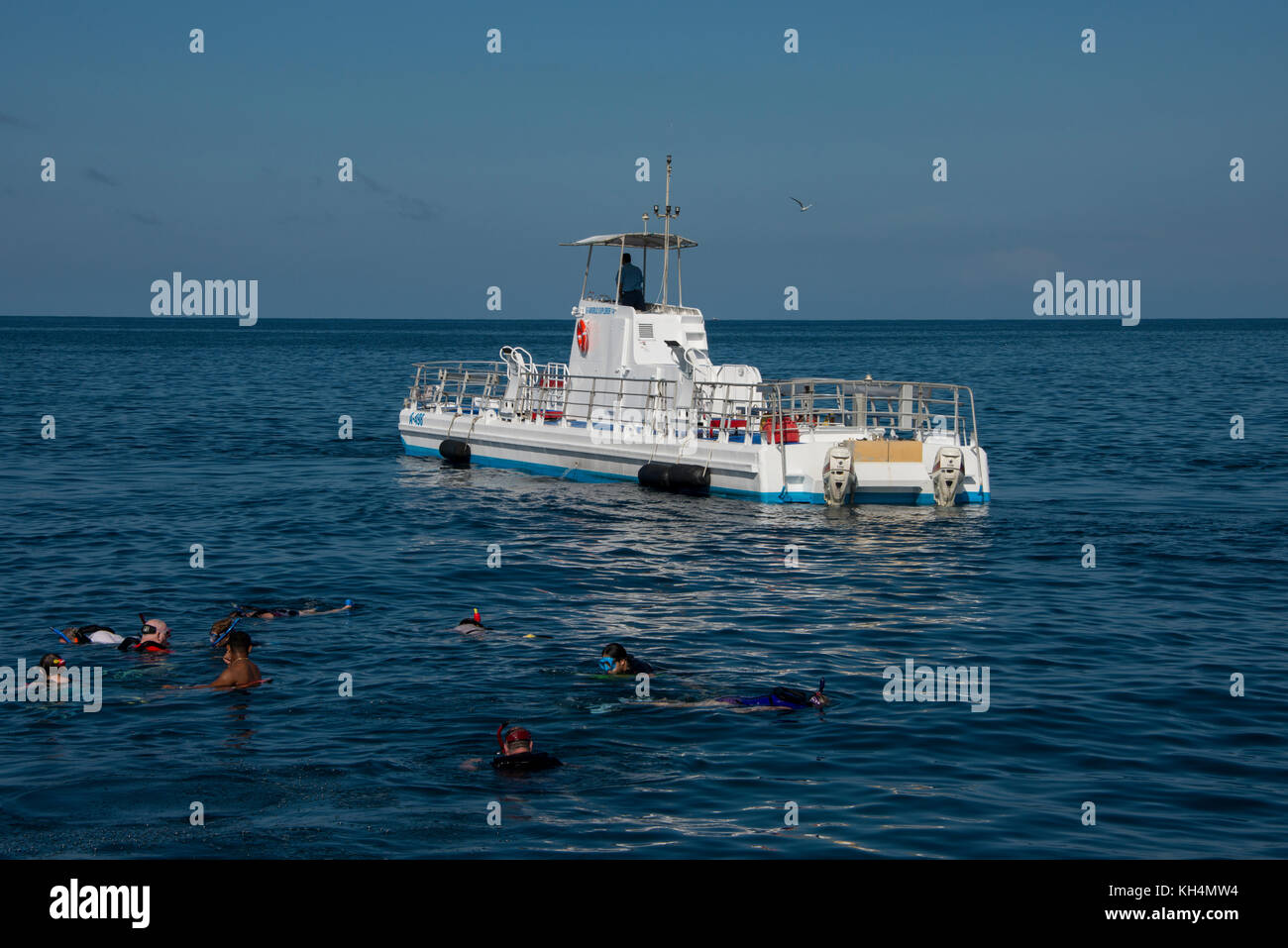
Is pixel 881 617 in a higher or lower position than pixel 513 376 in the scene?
lower

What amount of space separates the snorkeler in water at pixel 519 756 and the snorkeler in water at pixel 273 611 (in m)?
7.32

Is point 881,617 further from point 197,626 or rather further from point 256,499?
point 256,499

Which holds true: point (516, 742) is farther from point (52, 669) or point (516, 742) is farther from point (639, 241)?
point (639, 241)

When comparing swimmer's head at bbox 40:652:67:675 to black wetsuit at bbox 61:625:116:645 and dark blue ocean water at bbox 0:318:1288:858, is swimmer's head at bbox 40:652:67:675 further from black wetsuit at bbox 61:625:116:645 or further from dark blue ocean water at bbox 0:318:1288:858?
black wetsuit at bbox 61:625:116:645

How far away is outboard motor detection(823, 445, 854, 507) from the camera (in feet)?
87.0

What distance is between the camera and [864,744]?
12594mm

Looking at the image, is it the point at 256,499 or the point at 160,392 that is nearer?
the point at 256,499

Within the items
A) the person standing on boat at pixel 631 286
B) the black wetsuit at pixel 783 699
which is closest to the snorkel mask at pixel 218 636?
the black wetsuit at pixel 783 699

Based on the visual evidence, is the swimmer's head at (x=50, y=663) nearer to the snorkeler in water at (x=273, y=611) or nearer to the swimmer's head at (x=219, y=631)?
the swimmer's head at (x=219, y=631)

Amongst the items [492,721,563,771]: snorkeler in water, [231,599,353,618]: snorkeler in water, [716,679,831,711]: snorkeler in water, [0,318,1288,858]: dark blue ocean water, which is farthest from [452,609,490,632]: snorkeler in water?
[492,721,563,771]: snorkeler in water

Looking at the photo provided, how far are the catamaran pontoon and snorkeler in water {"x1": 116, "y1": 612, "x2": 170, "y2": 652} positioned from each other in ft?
42.6

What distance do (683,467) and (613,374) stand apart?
5949 millimetres

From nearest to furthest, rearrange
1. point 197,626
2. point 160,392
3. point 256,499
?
point 197,626, point 256,499, point 160,392
